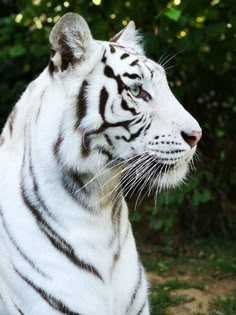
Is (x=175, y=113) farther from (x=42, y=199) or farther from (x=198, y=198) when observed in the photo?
(x=198, y=198)

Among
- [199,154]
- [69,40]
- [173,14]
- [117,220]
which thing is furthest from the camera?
[199,154]

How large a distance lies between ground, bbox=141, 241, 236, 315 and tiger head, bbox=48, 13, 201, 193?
6.58 feet

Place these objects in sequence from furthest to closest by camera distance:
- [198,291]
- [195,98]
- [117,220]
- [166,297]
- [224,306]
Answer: [195,98], [198,291], [166,297], [224,306], [117,220]

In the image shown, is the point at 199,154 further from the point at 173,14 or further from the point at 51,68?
the point at 51,68

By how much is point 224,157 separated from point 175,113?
3.47 m

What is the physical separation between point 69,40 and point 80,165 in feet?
1.50

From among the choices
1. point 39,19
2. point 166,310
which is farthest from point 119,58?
point 39,19

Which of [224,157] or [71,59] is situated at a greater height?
[71,59]

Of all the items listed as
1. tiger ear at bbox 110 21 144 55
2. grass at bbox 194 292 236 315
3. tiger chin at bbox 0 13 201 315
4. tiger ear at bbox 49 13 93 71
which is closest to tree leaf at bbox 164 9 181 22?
tiger ear at bbox 110 21 144 55

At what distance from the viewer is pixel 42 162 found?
276 cm

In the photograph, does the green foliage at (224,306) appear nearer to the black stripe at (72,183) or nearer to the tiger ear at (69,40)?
the black stripe at (72,183)

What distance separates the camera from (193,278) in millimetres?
5180

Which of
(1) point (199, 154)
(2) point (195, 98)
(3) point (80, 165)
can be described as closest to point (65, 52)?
(3) point (80, 165)

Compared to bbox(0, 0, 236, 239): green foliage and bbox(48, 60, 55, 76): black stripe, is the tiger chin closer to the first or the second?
bbox(48, 60, 55, 76): black stripe
